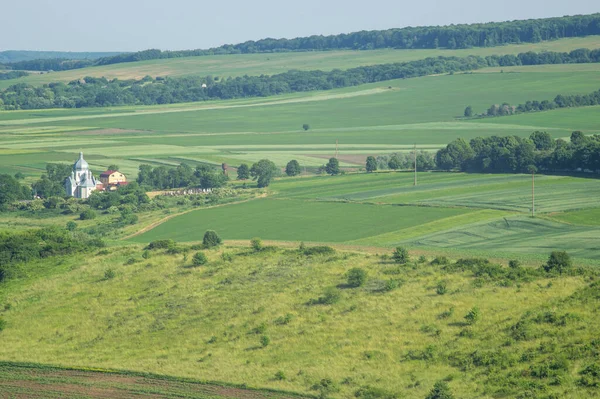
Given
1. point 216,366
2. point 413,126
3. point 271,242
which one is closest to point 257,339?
point 216,366

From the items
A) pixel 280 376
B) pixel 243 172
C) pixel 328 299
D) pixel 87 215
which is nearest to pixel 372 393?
pixel 280 376

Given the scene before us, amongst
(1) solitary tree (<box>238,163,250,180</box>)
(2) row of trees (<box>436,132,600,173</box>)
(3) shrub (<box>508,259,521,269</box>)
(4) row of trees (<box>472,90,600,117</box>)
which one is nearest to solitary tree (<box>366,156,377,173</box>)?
(2) row of trees (<box>436,132,600,173</box>)

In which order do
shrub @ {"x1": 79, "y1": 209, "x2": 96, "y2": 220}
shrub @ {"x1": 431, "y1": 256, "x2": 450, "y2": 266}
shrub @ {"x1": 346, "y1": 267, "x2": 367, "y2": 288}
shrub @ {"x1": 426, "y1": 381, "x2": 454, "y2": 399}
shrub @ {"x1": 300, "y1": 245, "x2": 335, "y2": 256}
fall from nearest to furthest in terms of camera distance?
shrub @ {"x1": 426, "y1": 381, "x2": 454, "y2": 399}, shrub @ {"x1": 346, "y1": 267, "x2": 367, "y2": 288}, shrub @ {"x1": 431, "y1": 256, "x2": 450, "y2": 266}, shrub @ {"x1": 300, "y1": 245, "x2": 335, "y2": 256}, shrub @ {"x1": 79, "y1": 209, "x2": 96, "y2": 220}

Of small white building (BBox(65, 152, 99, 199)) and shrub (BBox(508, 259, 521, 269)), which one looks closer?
shrub (BBox(508, 259, 521, 269))

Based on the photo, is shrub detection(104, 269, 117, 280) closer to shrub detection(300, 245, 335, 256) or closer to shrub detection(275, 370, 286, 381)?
shrub detection(300, 245, 335, 256)

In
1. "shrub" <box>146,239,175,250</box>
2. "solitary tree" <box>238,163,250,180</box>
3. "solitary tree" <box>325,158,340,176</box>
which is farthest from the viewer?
"solitary tree" <box>325,158,340,176</box>

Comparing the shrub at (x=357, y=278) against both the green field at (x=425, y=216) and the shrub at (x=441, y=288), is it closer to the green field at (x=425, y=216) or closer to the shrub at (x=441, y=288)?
the shrub at (x=441, y=288)
